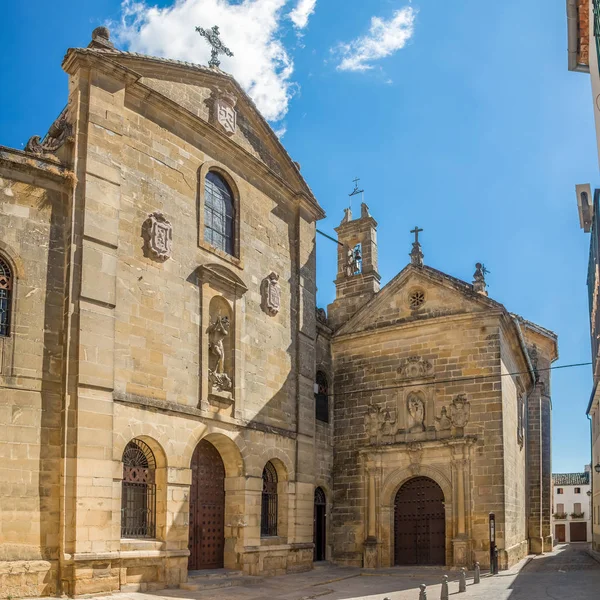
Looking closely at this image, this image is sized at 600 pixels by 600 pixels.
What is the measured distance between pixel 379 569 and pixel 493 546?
127 inches

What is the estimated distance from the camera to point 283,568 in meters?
18.0

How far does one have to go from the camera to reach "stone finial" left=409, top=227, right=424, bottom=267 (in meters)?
22.0

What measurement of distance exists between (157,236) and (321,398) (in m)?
8.64

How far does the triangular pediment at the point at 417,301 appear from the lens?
20797mm

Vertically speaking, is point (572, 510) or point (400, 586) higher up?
point (400, 586)

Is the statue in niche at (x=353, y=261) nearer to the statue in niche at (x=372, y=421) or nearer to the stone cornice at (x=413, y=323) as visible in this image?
the stone cornice at (x=413, y=323)

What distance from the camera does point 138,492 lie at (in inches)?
579

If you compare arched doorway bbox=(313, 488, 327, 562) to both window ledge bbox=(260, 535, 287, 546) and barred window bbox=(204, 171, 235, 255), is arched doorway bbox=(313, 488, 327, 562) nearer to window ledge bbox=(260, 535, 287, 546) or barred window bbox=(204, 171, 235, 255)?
window ledge bbox=(260, 535, 287, 546)

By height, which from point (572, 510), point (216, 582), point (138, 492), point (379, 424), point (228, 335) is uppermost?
point (228, 335)

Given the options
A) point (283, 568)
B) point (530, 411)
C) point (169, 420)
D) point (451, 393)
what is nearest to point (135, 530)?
point (169, 420)

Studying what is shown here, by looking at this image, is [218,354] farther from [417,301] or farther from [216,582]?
[417,301]

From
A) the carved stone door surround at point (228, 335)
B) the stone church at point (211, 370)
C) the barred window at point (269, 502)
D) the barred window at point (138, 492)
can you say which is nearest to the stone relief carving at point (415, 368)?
the stone church at point (211, 370)

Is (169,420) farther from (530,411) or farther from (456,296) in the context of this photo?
(530,411)

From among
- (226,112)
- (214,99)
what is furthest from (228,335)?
(214,99)
